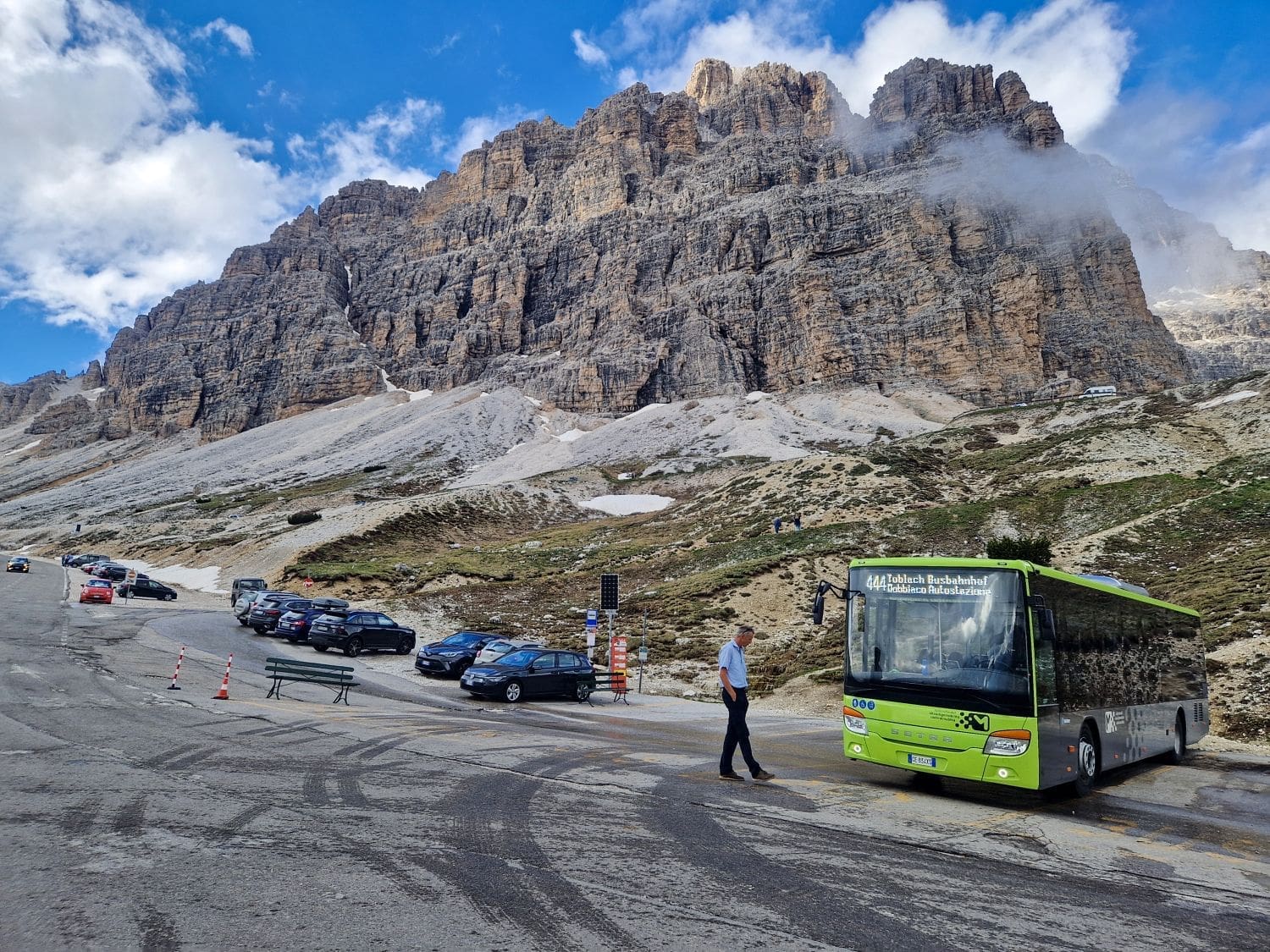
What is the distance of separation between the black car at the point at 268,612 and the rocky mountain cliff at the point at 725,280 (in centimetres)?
10648

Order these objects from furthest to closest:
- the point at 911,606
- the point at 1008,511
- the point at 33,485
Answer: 1. the point at 33,485
2. the point at 1008,511
3. the point at 911,606

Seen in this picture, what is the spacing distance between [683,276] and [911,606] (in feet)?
496

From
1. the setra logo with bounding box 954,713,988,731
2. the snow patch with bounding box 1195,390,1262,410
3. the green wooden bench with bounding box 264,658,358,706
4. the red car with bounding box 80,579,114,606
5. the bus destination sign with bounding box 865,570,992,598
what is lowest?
the green wooden bench with bounding box 264,658,358,706

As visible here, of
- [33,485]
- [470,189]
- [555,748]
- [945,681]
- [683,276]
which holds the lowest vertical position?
[555,748]

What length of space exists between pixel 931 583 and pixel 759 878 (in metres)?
5.44

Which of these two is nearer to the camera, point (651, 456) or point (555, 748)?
point (555, 748)

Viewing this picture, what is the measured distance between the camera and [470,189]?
646 ft

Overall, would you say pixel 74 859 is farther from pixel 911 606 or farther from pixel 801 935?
pixel 911 606

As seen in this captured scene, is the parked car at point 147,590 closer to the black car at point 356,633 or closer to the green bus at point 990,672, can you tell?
the black car at point 356,633

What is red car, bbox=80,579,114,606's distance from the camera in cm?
3716

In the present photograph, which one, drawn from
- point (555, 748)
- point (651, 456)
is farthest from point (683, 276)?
point (555, 748)

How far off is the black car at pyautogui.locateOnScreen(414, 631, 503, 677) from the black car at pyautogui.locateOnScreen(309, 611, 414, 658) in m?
4.68

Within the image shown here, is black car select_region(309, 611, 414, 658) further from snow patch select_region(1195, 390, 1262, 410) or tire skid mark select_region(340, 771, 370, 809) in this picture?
snow patch select_region(1195, 390, 1262, 410)

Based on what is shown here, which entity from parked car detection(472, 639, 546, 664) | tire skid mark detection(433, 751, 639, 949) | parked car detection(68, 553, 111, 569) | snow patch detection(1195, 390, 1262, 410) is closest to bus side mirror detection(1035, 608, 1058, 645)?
tire skid mark detection(433, 751, 639, 949)
